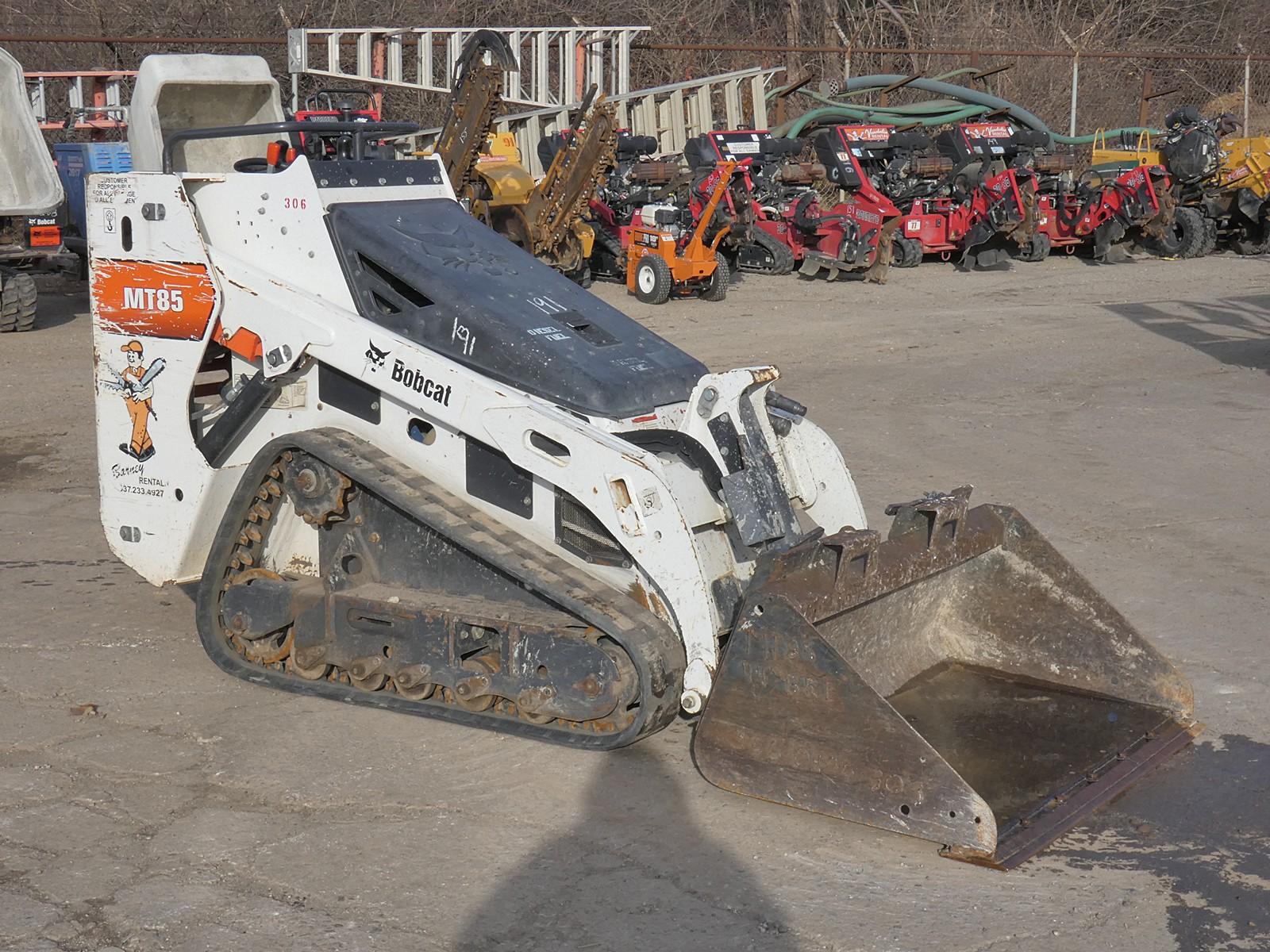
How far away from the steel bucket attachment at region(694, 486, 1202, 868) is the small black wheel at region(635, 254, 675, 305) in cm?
1003

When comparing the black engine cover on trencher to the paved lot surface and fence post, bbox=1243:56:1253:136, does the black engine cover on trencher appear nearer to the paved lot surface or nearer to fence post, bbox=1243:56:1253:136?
the paved lot surface

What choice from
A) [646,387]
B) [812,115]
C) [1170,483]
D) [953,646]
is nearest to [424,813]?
[646,387]

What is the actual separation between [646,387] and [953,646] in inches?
55.9

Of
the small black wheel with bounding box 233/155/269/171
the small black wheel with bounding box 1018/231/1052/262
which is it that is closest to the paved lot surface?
the small black wheel with bounding box 233/155/269/171

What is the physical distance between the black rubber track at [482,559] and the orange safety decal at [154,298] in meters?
0.56

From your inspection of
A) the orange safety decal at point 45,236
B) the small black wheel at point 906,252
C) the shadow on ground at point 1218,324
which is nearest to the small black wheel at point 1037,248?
the small black wheel at point 906,252

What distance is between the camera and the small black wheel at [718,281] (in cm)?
1529

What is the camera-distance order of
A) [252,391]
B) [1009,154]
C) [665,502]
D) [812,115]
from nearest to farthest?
[665,502], [252,391], [1009,154], [812,115]

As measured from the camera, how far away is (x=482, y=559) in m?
4.77

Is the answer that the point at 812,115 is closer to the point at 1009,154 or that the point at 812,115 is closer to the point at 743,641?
the point at 1009,154

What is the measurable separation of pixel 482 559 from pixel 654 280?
1055cm

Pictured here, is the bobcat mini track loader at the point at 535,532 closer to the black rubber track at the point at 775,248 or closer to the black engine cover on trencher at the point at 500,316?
the black engine cover on trencher at the point at 500,316

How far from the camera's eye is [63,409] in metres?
10.0

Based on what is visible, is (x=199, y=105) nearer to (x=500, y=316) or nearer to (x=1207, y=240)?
(x=500, y=316)
